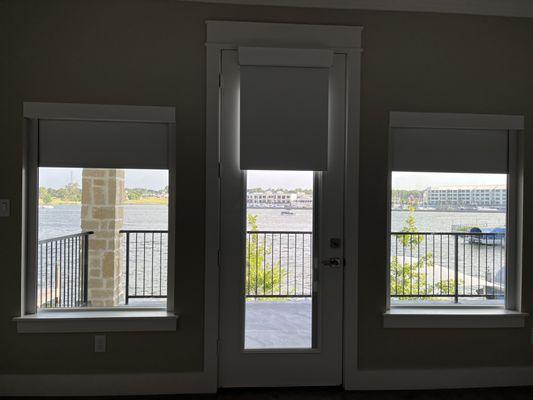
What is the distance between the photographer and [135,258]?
10.5ft

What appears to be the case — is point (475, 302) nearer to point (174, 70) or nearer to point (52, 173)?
point (174, 70)

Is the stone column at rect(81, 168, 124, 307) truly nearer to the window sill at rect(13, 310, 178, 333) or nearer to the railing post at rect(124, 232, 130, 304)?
the railing post at rect(124, 232, 130, 304)

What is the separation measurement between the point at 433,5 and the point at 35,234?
10.3 ft

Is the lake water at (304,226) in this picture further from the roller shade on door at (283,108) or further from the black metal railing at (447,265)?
the roller shade on door at (283,108)

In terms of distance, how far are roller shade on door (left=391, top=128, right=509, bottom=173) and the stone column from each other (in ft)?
6.43

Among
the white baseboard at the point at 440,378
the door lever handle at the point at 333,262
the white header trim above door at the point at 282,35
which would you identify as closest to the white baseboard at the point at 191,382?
the white baseboard at the point at 440,378

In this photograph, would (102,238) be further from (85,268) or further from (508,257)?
(508,257)

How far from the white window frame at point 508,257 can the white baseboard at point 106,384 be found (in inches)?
54.6

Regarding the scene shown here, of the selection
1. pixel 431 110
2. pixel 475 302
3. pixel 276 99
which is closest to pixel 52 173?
pixel 276 99

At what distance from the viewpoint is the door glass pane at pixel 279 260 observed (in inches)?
126

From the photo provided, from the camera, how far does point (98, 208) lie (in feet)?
10.4

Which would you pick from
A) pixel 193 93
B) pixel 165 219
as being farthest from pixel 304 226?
pixel 193 93

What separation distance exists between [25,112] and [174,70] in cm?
101

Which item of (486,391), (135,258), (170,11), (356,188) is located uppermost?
(170,11)
